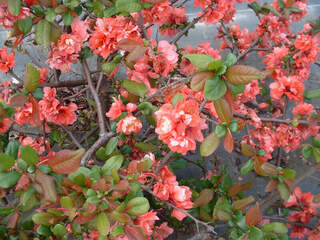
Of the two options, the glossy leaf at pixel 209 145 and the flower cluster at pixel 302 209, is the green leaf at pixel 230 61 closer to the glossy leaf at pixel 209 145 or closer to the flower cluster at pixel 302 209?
the glossy leaf at pixel 209 145

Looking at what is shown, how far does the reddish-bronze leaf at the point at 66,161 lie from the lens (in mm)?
612

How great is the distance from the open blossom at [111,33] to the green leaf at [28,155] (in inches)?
14.8

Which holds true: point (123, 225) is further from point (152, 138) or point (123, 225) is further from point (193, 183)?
point (193, 183)

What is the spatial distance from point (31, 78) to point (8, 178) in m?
0.26

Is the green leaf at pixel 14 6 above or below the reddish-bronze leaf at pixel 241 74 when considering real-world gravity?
above

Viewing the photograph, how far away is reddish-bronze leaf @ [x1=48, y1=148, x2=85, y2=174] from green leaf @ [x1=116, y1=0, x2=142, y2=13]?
404 millimetres

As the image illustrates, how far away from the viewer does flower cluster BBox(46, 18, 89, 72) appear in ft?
3.02

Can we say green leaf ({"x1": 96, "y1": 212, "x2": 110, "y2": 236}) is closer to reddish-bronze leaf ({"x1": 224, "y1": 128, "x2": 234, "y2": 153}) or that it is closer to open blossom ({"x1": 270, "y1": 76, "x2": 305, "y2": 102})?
reddish-bronze leaf ({"x1": 224, "y1": 128, "x2": 234, "y2": 153})

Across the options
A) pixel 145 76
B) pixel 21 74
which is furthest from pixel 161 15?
pixel 21 74

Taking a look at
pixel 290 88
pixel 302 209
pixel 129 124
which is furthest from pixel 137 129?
pixel 302 209

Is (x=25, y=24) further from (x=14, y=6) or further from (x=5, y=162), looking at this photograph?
(x=5, y=162)

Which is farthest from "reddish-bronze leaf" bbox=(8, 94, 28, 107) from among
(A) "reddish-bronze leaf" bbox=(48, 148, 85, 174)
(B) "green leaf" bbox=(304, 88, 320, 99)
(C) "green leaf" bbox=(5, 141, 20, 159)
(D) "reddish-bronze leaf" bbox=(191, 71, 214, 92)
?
(B) "green leaf" bbox=(304, 88, 320, 99)

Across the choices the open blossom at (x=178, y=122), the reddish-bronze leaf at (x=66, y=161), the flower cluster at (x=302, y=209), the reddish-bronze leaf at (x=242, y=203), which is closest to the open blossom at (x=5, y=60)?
the reddish-bronze leaf at (x=66, y=161)

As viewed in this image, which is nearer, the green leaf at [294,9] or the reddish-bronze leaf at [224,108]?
the reddish-bronze leaf at [224,108]
